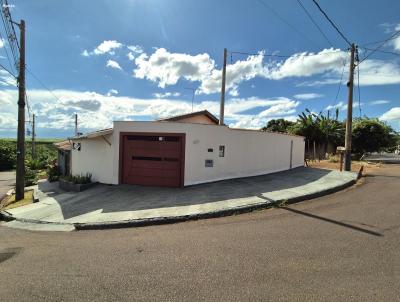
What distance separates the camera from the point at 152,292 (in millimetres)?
3895

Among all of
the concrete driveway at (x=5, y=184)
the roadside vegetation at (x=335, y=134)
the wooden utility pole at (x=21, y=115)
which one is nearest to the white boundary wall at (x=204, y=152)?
the wooden utility pole at (x=21, y=115)

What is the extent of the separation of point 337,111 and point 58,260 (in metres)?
36.6

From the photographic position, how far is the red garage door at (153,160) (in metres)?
11.9

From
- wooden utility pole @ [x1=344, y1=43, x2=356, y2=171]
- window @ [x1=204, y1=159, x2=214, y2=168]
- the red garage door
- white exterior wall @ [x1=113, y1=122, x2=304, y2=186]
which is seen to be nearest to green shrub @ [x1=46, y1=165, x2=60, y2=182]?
white exterior wall @ [x1=113, y1=122, x2=304, y2=186]

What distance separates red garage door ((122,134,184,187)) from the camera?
11.9 metres

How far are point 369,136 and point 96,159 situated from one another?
89.5 feet

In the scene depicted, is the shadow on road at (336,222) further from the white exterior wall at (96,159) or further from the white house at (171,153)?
the white exterior wall at (96,159)

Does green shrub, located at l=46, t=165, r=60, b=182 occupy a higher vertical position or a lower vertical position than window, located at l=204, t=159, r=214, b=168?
lower

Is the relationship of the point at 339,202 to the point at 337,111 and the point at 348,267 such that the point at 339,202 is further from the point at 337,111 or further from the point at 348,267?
the point at 337,111

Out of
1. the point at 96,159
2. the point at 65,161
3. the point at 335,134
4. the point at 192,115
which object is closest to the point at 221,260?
the point at 96,159

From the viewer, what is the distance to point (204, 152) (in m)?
12.3

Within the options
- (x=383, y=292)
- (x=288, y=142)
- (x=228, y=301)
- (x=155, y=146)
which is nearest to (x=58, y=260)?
(x=228, y=301)

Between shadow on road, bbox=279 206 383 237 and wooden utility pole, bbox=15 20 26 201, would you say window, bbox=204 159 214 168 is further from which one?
wooden utility pole, bbox=15 20 26 201

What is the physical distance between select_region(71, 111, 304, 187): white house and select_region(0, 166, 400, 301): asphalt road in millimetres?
4727
